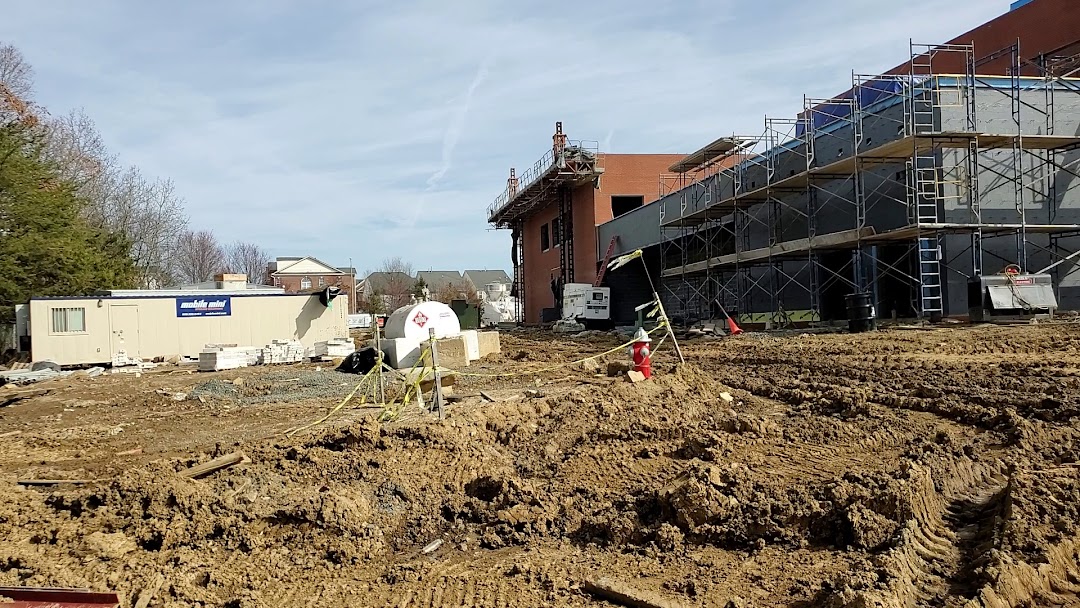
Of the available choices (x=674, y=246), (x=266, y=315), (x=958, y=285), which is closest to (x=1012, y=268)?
(x=958, y=285)

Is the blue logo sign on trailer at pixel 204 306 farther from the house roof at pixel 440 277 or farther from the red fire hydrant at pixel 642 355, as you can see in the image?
the house roof at pixel 440 277

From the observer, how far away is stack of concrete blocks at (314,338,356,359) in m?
21.8

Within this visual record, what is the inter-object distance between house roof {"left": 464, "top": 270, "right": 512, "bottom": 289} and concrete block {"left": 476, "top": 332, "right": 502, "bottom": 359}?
100303mm

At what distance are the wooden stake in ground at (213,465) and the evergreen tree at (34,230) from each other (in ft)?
79.5

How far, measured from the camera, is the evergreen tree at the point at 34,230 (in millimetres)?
26188

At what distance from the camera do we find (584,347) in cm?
2273

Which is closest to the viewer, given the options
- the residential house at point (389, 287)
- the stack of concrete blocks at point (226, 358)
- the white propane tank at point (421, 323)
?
the white propane tank at point (421, 323)

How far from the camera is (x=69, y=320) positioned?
21.5 metres

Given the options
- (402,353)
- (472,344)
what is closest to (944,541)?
(402,353)

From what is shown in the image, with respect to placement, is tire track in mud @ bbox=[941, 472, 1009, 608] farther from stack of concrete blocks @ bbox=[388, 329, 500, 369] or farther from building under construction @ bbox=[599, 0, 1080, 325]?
building under construction @ bbox=[599, 0, 1080, 325]

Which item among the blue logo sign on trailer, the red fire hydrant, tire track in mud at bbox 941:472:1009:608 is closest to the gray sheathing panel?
the blue logo sign on trailer

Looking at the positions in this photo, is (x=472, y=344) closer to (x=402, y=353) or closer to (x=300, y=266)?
(x=402, y=353)

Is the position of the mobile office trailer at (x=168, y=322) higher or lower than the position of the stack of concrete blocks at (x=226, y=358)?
higher

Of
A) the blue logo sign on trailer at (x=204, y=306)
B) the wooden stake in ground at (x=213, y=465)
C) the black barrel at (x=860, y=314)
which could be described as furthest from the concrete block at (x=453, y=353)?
the black barrel at (x=860, y=314)
